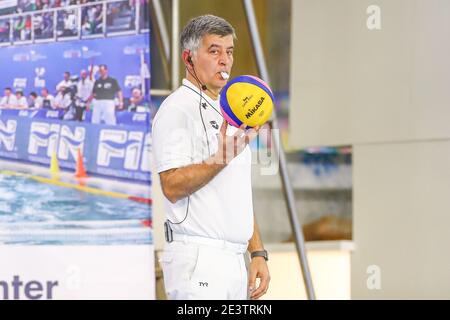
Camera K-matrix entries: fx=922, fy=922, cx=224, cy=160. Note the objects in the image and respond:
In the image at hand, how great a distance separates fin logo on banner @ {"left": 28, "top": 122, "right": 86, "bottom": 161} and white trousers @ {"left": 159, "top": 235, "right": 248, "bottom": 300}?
92 centimetres

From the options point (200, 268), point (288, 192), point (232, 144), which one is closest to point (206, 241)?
point (200, 268)

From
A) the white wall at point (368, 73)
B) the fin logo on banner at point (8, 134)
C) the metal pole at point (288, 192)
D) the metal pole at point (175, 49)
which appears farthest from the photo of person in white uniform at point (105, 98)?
the white wall at point (368, 73)

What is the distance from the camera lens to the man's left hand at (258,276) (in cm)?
258

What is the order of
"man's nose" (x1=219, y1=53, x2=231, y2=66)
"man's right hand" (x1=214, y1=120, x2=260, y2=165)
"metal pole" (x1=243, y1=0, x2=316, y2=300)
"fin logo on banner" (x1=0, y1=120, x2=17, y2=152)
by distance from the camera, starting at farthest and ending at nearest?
"metal pole" (x1=243, y1=0, x2=316, y2=300), "fin logo on banner" (x1=0, y1=120, x2=17, y2=152), "man's nose" (x1=219, y1=53, x2=231, y2=66), "man's right hand" (x1=214, y1=120, x2=260, y2=165)

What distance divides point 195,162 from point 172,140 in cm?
9

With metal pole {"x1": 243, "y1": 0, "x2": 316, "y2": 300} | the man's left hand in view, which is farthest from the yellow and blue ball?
metal pole {"x1": 243, "y1": 0, "x2": 316, "y2": 300}

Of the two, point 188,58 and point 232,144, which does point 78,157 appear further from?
point 232,144

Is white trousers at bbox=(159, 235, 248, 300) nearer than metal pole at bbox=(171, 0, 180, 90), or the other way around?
white trousers at bbox=(159, 235, 248, 300)

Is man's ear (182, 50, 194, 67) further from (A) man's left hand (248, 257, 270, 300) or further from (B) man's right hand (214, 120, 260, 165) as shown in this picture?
(A) man's left hand (248, 257, 270, 300)

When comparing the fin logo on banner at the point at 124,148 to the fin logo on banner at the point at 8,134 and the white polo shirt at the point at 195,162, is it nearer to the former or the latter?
the fin logo on banner at the point at 8,134

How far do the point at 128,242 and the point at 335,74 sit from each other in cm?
121

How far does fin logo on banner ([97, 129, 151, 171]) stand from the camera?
3.29 metres

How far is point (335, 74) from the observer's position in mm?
3910

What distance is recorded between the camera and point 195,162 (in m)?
2.44
